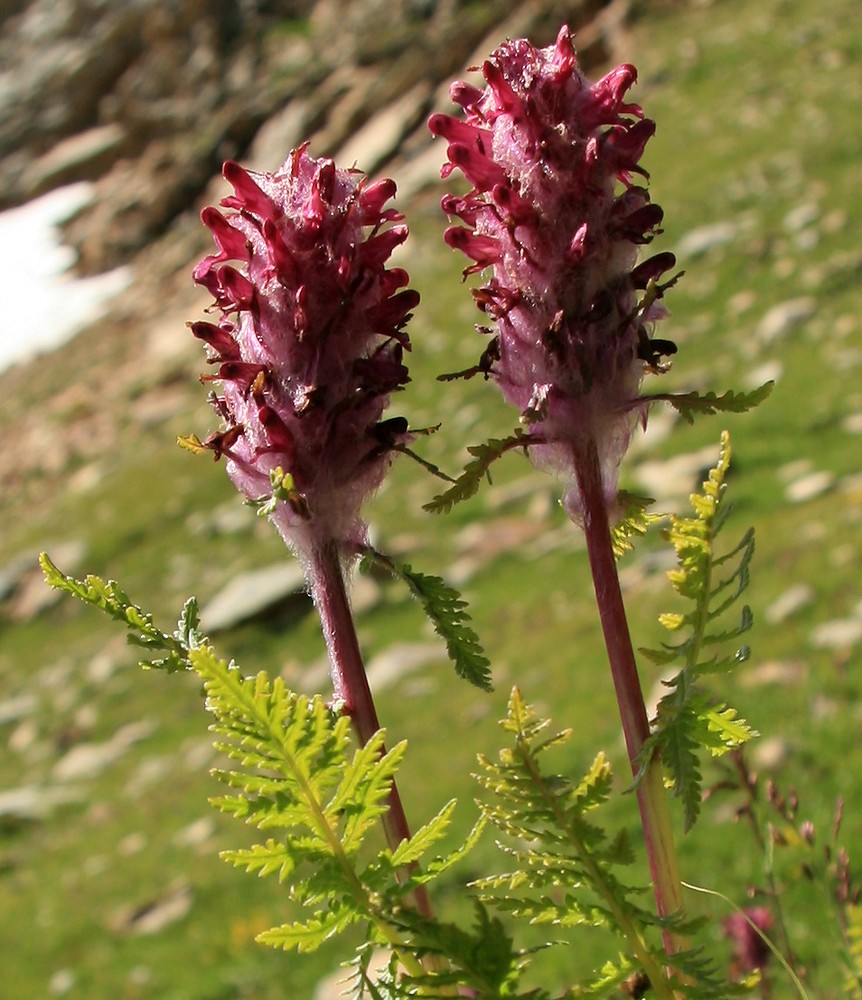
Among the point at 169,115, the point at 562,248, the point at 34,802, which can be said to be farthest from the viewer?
the point at 169,115

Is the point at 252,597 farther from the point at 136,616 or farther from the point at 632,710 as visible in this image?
the point at 632,710

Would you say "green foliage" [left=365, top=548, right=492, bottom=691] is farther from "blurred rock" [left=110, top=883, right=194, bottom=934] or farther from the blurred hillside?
the blurred hillside

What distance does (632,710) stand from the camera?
1289mm

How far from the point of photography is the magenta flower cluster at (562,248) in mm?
1387

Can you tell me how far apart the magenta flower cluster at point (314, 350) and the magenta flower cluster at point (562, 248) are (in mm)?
116

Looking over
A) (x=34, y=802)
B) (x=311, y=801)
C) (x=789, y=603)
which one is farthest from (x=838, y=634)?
(x=34, y=802)

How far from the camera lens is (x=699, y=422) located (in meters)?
16.2

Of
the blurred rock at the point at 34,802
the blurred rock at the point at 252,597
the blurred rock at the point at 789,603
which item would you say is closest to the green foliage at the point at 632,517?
the blurred rock at the point at 789,603

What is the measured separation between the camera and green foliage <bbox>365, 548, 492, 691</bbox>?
1.37 m

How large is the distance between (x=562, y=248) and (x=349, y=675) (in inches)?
21.1

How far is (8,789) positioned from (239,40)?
53251 millimetres

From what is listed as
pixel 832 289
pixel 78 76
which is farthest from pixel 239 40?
pixel 832 289

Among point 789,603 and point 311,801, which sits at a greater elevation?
point 789,603

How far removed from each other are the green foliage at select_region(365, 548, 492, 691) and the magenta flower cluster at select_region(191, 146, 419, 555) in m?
0.07
